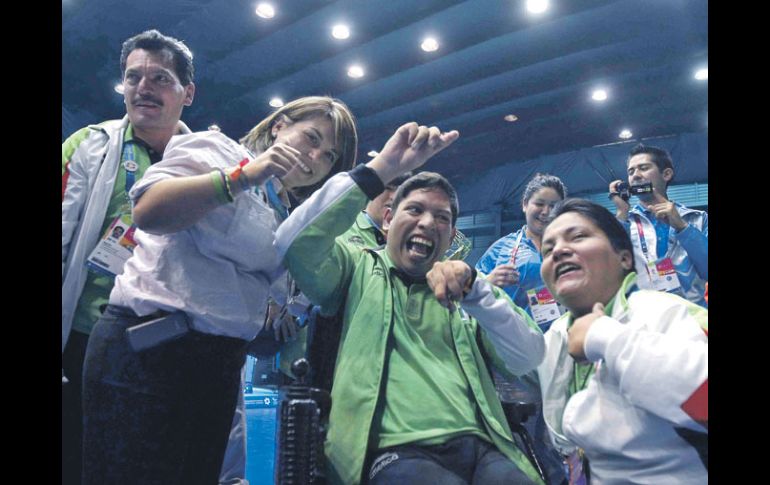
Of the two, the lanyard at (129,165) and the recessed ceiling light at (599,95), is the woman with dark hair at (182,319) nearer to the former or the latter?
the lanyard at (129,165)

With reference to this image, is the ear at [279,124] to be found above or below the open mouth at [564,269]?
above

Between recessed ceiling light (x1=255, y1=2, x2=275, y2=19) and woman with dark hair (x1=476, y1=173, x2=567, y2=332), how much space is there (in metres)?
3.61

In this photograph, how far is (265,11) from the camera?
5227mm

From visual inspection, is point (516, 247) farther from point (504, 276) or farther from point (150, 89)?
point (150, 89)

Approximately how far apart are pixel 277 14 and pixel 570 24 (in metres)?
3.00

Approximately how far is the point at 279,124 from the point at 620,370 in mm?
1065

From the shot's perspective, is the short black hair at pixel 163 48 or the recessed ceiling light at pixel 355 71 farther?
the recessed ceiling light at pixel 355 71

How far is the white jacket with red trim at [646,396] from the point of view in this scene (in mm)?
905

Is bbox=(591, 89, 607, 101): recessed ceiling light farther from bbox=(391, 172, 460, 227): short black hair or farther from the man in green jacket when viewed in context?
the man in green jacket

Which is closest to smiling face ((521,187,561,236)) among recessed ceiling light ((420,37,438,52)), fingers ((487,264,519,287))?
fingers ((487,264,519,287))

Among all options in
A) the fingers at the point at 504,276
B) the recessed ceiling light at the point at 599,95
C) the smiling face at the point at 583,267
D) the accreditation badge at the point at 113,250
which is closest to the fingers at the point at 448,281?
the smiling face at the point at 583,267

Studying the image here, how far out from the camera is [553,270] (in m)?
1.29

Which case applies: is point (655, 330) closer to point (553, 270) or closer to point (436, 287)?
point (553, 270)
